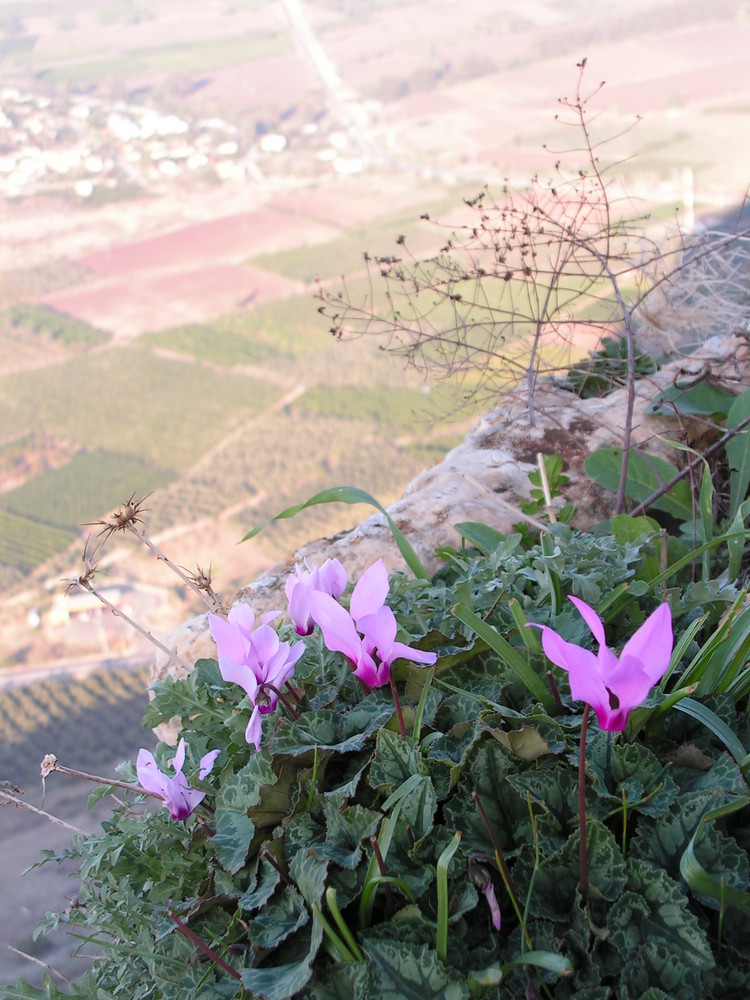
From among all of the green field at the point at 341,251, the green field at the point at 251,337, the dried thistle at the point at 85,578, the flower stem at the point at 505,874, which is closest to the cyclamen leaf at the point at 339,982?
the flower stem at the point at 505,874

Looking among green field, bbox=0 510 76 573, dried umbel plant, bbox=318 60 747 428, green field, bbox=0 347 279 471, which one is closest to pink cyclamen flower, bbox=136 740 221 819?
dried umbel plant, bbox=318 60 747 428

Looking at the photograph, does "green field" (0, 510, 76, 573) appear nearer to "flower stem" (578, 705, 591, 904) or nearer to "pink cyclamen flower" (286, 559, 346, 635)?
"pink cyclamen flower" (286, 559, 346, 635)

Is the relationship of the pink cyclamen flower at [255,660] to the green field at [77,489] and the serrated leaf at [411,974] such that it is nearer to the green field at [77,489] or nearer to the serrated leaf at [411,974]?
the serrated leaf at [411,974]

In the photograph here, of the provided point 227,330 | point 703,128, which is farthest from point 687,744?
point 703,128

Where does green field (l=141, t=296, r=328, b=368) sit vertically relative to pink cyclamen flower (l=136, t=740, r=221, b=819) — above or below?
below

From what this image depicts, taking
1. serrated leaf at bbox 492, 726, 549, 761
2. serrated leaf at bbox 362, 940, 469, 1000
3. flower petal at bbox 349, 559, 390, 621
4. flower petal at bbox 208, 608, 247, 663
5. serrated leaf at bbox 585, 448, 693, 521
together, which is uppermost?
flower petal at bbox 349, 559, 390, 621

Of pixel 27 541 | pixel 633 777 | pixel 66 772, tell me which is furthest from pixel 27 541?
pixel 633 777

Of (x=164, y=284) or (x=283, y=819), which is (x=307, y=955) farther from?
(x=164, y=284)
